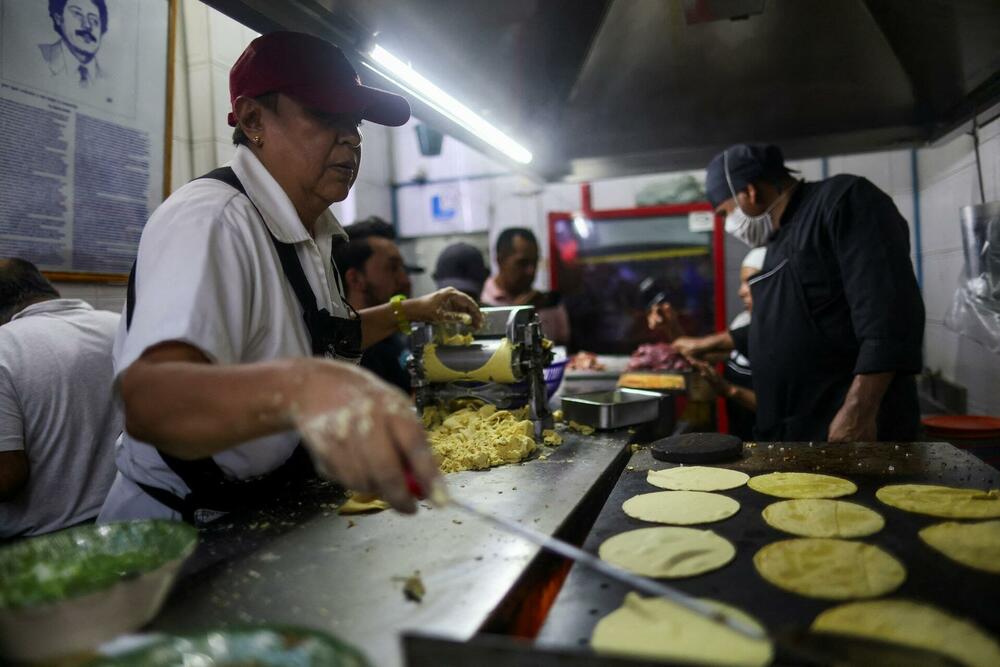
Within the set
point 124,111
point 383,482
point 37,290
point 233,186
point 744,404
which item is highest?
point 124,111

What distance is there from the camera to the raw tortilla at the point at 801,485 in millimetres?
1750

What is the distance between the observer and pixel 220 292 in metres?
1.34

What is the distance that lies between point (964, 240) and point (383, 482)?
3.23 metres

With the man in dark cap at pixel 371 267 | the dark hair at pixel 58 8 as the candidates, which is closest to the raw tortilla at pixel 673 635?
the man in dark cap at pixel 371 267

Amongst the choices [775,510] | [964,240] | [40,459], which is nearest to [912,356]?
[964,240]

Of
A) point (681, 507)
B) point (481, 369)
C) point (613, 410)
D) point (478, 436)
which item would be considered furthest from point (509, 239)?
point (681, 507)

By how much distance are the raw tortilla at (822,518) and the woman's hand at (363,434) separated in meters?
1.01

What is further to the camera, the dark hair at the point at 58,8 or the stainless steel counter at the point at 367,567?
the dark hair at the point at 58,8

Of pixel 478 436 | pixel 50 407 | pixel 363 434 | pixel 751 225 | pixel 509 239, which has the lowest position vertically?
pixel 478 436

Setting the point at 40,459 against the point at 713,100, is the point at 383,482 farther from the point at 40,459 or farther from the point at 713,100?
the point at 713,100

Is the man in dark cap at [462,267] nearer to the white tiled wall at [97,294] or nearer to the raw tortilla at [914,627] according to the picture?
the white tiled wall at [97,294]

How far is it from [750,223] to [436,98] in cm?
177

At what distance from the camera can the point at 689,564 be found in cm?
135

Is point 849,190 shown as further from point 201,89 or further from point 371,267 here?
point 201,89
